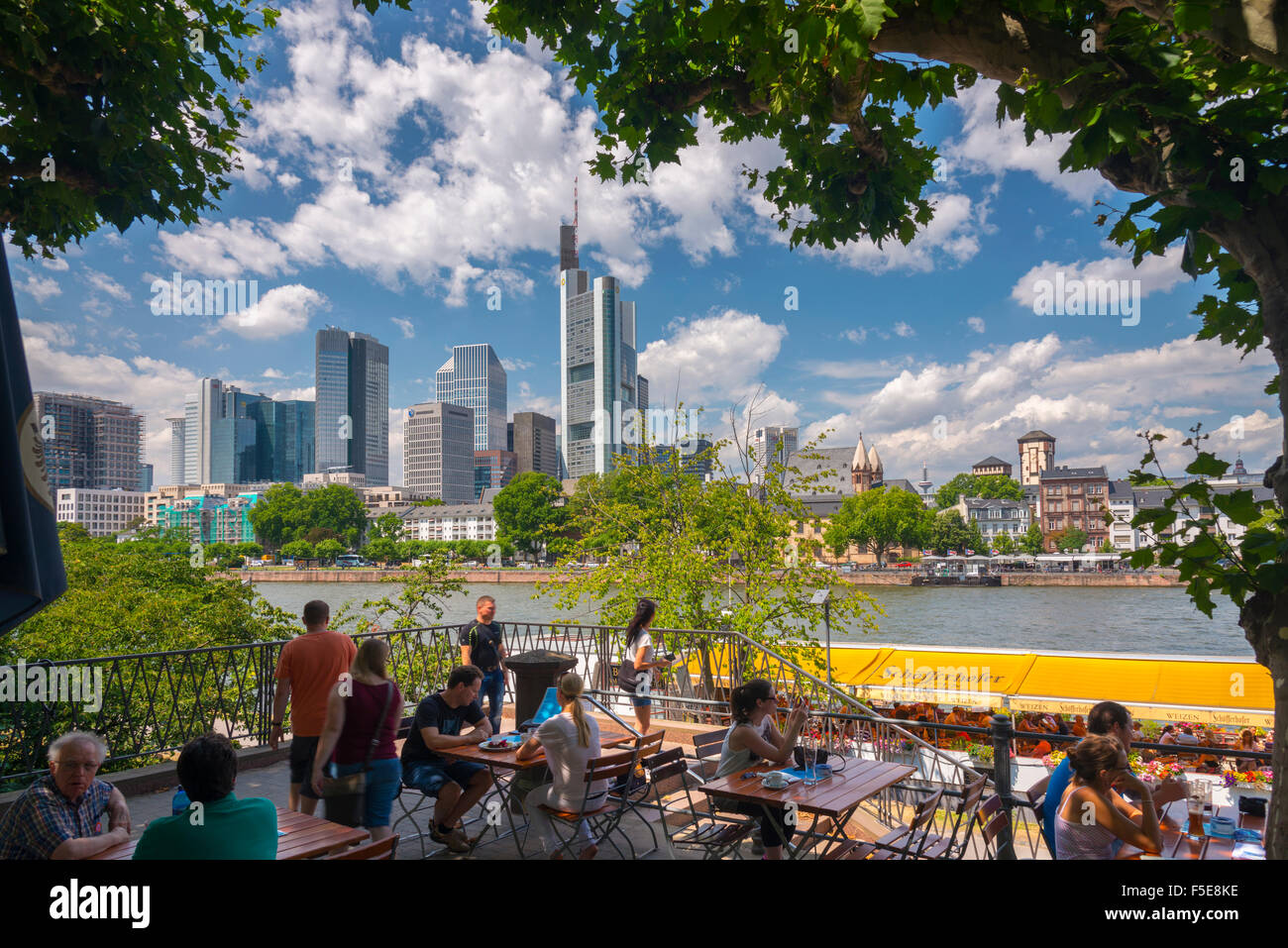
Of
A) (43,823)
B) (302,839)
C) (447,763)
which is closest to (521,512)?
(447,763)

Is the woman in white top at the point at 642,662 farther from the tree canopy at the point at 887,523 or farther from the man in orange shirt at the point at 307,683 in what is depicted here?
the tree canopy at the point at 887,523

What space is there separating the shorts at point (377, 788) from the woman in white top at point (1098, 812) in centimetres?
391

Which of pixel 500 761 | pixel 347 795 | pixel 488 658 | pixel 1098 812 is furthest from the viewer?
pixel 488 658

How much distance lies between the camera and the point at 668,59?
513 cm

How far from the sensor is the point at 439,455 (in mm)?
190625

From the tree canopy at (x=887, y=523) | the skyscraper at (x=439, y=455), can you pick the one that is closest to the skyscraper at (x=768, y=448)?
the tree canopy at (x=887, y=523)

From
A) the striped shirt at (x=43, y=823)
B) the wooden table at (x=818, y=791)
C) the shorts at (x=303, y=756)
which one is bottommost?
the wooden table at (x=818, y=791)

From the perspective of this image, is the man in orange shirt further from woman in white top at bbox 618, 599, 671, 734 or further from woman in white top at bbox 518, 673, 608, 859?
woman in white top at bbox 618, 599, 671, 734

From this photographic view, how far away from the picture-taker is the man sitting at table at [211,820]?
3035mm

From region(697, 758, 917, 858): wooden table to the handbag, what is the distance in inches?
83.8

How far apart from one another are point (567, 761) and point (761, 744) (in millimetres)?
1315

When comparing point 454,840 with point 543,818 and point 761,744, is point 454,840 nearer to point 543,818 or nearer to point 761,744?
point 543,818

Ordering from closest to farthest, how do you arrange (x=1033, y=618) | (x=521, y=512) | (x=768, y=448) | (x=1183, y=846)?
(x=1183, y=846) → (x=768, y=448) → (x=1033, y=618) → (x=521, y=512)
